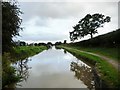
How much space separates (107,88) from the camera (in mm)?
A: 11602

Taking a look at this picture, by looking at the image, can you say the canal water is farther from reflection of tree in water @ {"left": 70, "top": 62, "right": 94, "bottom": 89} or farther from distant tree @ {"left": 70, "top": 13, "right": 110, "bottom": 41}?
distant tree @ {"left": 70, "top": 13, "right": 110, "bottom": 41}

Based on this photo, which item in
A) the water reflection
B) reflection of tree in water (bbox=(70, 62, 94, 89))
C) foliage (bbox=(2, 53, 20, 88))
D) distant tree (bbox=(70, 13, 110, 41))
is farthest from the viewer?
distant tree (bbox=(70, 13, 110, 41))

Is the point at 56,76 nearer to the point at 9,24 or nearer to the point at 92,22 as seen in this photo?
the point at 9,24

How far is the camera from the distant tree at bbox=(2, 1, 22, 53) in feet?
69.9

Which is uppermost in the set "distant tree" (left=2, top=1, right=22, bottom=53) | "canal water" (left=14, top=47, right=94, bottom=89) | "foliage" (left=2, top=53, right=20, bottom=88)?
"distant tree" (left=2, top=1, right=22, bottom=53)

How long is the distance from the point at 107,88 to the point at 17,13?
14.5 meters

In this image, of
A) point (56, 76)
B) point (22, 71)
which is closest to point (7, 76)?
point (56, 76)

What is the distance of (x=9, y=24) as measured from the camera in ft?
71.9

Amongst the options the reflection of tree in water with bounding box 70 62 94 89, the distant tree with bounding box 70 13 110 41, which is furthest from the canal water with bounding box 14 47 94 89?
the distant tree with bounding box 70 13 110 41

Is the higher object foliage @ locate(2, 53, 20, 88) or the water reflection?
foliage @ locate(2, 53, 20, 88)

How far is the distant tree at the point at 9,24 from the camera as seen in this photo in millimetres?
21302

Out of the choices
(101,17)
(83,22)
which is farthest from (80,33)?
(101,17)

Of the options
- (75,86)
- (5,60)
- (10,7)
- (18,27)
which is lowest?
(75,86)

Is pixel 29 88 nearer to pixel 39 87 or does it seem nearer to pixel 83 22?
pixel 39 87
